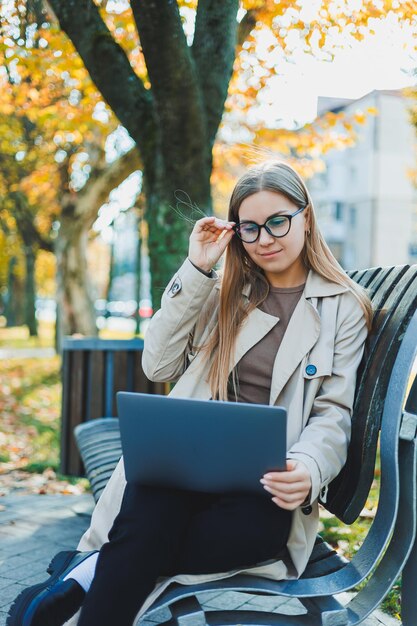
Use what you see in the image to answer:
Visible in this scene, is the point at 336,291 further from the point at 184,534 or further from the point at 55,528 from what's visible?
the point at 55,528

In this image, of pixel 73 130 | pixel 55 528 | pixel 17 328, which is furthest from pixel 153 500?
pixel 17 328

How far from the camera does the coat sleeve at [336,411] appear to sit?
2.35 metres

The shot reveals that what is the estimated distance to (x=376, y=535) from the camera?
230cm

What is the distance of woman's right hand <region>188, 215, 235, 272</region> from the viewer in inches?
109

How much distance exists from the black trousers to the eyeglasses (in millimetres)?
892

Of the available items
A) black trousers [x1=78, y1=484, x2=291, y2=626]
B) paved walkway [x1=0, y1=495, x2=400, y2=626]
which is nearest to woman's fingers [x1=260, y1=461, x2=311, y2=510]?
black trousers [x1=78, y1=484, x2=291, y2=626]

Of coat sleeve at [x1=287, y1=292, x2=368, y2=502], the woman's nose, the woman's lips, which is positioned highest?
the woman's nose

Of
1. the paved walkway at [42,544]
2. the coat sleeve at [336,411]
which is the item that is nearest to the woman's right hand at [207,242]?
the coat sleeve at [336,411]

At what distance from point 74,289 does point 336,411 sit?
12527 millimetres

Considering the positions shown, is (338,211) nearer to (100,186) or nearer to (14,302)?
(14,302)

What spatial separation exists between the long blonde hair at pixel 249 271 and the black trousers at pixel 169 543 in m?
0.45

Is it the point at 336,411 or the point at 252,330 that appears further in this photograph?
the point at 252,330

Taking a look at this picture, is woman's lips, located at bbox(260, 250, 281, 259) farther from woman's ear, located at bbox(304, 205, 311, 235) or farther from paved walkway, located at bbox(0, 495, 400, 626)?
paved walkway, located at bbox(0, 495, 400, 626)

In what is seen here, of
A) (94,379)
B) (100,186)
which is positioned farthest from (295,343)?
(100,186)
